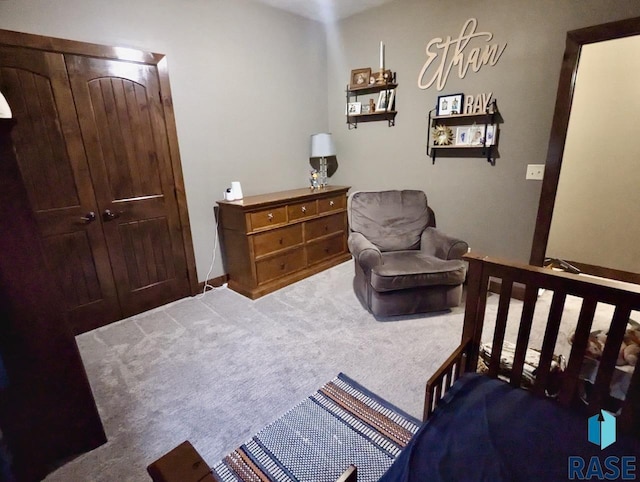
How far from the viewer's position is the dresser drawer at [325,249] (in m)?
3.42

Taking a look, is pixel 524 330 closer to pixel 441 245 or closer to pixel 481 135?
pixel 441 245

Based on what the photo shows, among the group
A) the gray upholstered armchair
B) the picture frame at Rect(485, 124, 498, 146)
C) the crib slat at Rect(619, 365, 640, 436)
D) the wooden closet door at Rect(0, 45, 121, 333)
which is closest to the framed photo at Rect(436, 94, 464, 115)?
the picture frame at Rect(485, 124, 498, 146)

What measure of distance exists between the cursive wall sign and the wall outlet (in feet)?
3.00

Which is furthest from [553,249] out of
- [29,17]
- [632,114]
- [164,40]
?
[29,17]

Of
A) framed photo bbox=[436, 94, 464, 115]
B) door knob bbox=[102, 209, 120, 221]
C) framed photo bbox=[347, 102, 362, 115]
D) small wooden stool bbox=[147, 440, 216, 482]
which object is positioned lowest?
small wooden stool bbox=[147, 440, 216, 482]

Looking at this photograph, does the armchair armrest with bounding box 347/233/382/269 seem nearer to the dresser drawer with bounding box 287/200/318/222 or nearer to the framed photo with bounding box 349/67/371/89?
the dresser drawer with bounding box 287/200/318/222

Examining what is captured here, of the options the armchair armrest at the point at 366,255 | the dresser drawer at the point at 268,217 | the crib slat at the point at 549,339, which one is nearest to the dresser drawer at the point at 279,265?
the dresser drawer at the point at 268,217

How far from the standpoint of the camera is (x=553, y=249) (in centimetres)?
354

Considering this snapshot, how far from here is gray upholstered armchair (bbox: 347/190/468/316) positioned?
93.8 inches

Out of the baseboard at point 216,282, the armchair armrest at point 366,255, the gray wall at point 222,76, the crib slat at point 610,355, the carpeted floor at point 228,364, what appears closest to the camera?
the crib slat at point 610,355

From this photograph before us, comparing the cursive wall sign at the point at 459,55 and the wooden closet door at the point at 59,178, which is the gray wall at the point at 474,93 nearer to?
the cursive wall sign at the point at 459,55

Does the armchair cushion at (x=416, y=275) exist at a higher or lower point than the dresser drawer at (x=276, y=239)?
lower

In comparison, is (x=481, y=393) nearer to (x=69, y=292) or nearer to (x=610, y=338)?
(x=610, y=338)

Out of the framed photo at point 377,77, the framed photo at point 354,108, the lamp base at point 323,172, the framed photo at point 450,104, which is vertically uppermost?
the framed photo at point 377,77
